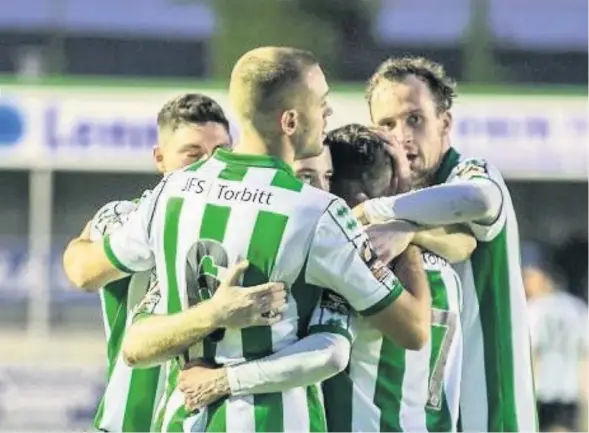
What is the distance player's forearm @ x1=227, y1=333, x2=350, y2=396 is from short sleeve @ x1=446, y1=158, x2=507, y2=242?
55 centimetres

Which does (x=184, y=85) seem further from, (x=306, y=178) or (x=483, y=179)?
(x=306, y=178)

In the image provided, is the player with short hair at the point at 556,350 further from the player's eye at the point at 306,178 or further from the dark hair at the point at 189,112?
the player's eye at the point at 306,178

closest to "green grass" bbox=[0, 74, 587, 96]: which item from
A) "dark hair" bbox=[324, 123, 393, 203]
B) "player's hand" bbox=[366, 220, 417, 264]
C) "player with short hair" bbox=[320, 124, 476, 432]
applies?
"player with short hair" bbox=[320, 124, 476, 432]

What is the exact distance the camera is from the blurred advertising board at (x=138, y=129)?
14.8 m

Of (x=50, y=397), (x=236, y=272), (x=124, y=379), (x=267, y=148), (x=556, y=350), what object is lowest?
(x=50, y=397)

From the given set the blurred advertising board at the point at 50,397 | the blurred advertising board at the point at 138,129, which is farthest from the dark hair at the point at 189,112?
the blurred advertising board at the point at 138,129

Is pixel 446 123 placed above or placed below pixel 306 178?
above

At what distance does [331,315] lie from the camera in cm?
285

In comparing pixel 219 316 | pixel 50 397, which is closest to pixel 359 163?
pixel 219 316

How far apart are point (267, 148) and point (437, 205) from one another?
1.32ft

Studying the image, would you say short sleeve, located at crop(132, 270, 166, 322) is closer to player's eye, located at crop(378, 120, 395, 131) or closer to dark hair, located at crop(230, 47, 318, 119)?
dark hair, located at crop(230, 47, 318, 119)

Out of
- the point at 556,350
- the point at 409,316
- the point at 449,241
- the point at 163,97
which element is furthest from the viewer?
the point at 163,97

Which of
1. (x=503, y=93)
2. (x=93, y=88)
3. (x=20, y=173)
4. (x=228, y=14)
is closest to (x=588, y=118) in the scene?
(x=503, y=93)

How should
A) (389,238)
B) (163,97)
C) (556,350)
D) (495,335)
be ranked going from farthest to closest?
1. (163,97)
2. (556,350)
3. (495,335)
4. (389,238)
